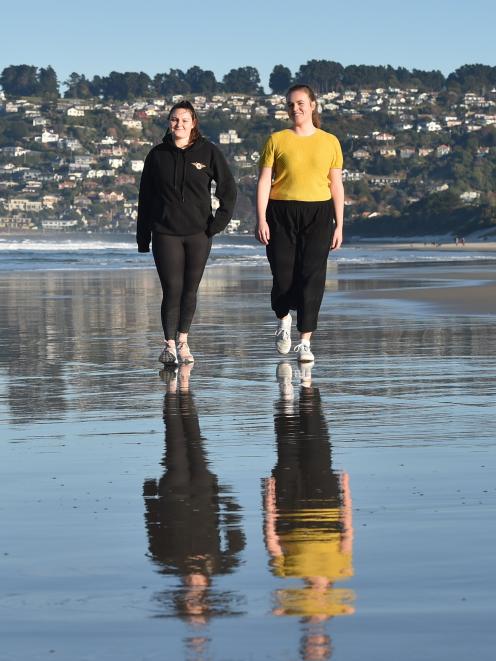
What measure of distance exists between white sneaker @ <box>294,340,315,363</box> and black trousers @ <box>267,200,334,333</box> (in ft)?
0.42

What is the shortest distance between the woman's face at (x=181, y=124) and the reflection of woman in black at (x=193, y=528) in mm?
3982

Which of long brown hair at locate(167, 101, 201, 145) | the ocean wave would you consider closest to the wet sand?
long brown hair at locate(167, 101, 201, 145)

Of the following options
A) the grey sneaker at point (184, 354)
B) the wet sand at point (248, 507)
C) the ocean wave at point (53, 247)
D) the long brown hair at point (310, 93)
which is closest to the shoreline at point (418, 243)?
the ocean wave at point (53, 247)

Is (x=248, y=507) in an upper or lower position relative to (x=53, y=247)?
upper

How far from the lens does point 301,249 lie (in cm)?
995

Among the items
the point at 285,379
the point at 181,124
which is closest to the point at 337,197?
the point at 181,124

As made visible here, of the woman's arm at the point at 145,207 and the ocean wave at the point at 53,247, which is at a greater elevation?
the woman's arm at the point at 145,207

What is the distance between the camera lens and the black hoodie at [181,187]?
9.97 m

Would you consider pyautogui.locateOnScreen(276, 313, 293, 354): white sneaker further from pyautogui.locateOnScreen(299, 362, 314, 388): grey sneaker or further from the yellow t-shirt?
the yellow t-shirt

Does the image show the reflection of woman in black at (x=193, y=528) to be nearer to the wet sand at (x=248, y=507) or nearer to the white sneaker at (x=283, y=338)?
the wet sand at (x=248, y=507)

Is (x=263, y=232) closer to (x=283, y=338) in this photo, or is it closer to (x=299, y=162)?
(x=299, y=162)

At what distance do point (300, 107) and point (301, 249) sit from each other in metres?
0.88

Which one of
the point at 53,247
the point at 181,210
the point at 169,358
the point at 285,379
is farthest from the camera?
the point at 53,247

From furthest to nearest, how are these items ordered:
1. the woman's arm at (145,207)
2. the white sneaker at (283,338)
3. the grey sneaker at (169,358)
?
the white sneaker at (283,338) → the woman's arm at (145,207) → the grey sneaker at (169,358)
